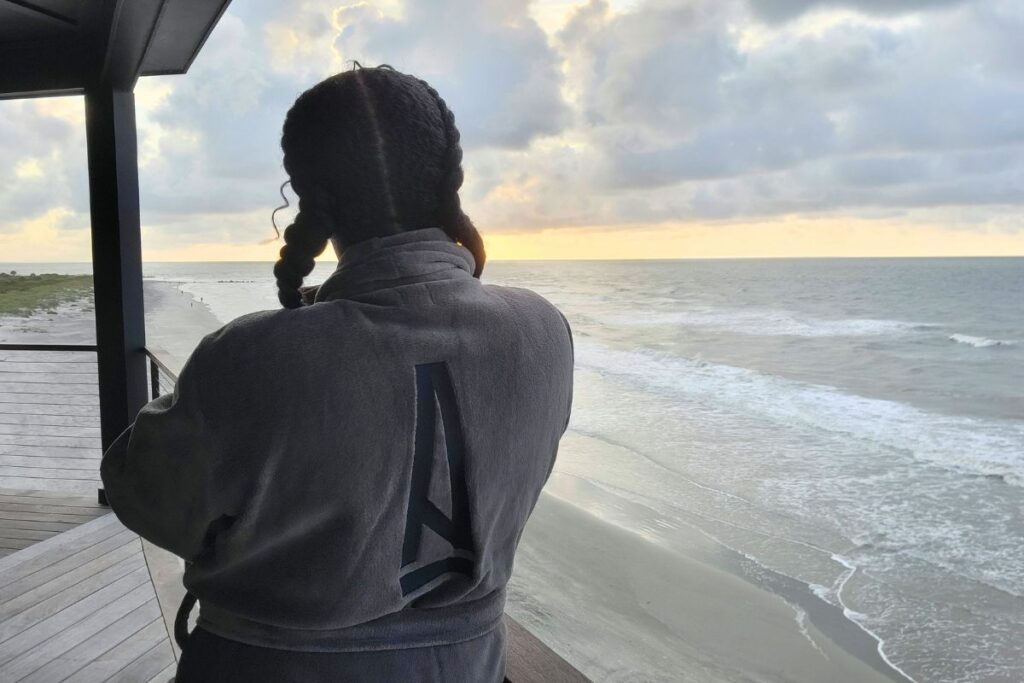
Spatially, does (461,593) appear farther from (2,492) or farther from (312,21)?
(2,492)

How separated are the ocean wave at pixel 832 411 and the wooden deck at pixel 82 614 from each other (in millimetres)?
8556

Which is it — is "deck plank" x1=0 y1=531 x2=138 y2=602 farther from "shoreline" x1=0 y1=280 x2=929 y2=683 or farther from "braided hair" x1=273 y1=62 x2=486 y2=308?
"braided hair" x1=273 y1=62 x2=486 y2=308

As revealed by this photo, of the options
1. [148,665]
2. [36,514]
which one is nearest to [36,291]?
[36,514]

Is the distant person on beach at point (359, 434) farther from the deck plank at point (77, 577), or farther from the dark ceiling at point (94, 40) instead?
the deck plank at point (77, 577)

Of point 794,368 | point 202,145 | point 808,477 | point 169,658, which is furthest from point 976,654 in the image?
point 794,368

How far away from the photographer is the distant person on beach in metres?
0.48

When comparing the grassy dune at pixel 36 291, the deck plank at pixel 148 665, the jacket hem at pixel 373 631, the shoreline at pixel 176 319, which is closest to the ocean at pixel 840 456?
the jacket hem at pixel 373 631

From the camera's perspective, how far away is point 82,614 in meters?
2.06

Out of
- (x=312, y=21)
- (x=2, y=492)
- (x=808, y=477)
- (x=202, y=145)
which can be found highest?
(x=312, y=21)

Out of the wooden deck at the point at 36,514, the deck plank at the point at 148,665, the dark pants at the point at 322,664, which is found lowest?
the wooden deck at the point at 36,514

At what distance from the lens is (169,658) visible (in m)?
1.85

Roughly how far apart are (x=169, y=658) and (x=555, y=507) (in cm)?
400

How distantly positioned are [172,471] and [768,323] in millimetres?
22183

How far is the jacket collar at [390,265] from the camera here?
0.54 meters
